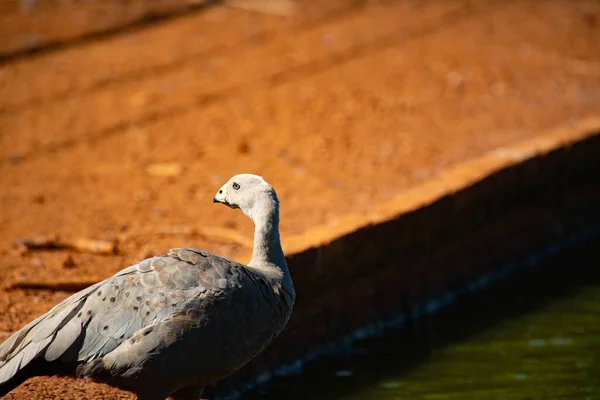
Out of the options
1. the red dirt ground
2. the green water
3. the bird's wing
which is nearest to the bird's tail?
the bird's wing

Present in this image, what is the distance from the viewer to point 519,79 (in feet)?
36.3

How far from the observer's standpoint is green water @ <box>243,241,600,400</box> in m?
5.83

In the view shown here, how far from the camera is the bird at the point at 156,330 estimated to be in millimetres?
4242

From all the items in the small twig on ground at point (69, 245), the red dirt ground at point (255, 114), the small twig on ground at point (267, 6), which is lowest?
the small twig on ground at point (69, 245)

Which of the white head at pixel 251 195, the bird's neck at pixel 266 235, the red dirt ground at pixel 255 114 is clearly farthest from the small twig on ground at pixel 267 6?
the bird's neck at pixel 266 235

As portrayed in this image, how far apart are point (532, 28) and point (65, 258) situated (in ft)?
27.8

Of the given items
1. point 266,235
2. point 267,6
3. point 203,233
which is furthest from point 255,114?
point 266,235

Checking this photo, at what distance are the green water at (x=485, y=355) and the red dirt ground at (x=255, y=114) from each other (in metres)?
0.96

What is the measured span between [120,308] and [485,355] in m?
2.91

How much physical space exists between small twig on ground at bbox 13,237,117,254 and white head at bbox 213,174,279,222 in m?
1.92

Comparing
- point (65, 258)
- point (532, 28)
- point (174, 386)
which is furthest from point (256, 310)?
point (532, 28)

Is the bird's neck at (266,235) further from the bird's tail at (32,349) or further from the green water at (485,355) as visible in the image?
the green water at (485,355)

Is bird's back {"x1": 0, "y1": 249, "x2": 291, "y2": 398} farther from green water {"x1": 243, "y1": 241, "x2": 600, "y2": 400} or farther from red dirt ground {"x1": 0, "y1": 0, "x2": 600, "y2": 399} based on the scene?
green water {"x1": 243, "y1": 241, "x2": 600, "y2": 400}

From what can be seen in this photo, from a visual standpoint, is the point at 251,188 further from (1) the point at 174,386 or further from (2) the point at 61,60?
(2) the point at 61,60
